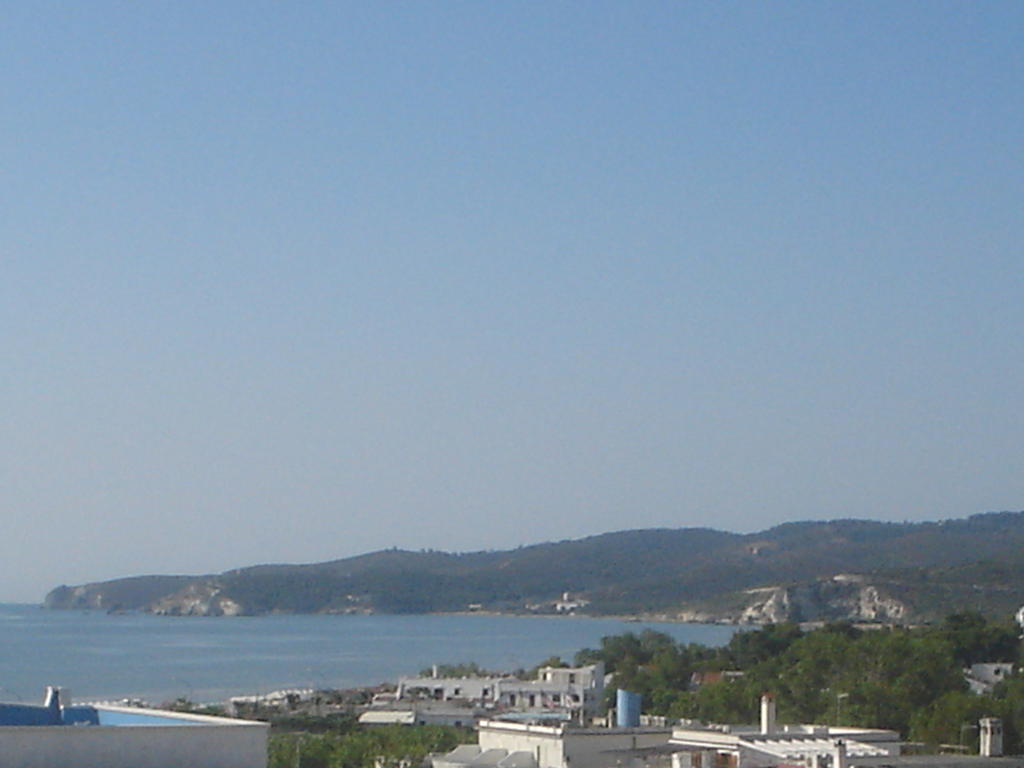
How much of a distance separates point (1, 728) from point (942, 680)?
4766 centimetres

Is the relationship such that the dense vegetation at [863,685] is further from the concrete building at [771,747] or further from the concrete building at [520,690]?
the concrete building at [771,747]

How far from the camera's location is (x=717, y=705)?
56.0m

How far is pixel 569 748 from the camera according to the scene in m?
29.5

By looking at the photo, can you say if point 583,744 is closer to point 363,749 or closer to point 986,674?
point 363,749

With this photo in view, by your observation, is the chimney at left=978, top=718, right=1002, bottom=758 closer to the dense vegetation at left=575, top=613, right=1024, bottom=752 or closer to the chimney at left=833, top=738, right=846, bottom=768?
the chimney at left=833, top=738, right=846, bottom=768

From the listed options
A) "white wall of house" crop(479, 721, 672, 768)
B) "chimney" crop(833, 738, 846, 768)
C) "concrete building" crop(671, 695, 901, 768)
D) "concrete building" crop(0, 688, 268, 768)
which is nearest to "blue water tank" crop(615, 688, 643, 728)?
"concrete building" crop(671, 695, 901, 768)

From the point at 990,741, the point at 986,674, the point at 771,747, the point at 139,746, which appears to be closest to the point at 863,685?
the point at 986,674

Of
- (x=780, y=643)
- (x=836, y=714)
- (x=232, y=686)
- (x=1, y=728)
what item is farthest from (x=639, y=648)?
(x=1, y=728)

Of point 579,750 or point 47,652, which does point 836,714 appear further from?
point 47,652

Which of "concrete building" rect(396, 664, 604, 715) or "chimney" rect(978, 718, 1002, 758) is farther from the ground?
A: "chimney" rect(978, 718, 1002, 758)

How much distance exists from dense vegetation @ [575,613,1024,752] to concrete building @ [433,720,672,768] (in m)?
16.3

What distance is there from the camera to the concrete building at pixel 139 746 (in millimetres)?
15242

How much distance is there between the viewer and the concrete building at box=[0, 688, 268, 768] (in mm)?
15242

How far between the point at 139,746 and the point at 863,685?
42.8 meters
